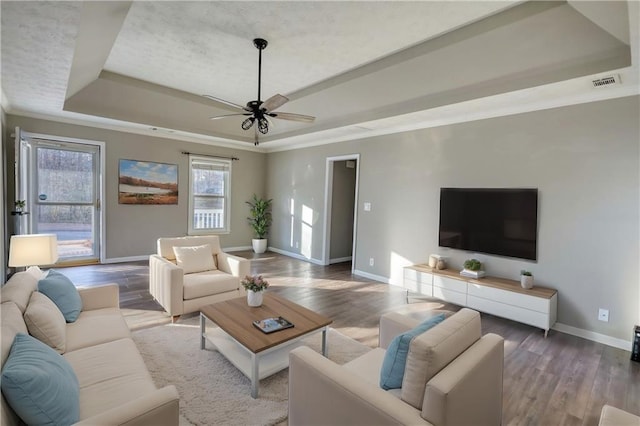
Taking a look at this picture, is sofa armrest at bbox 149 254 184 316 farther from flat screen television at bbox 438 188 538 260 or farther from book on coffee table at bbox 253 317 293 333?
flat screen television at bbox 438 188 538 260

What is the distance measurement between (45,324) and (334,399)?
179 centimetres

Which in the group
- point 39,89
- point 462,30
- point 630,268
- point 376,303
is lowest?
point 376,303

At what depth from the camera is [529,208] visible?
3762 mm

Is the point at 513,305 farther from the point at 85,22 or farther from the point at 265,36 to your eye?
the point at 85,22

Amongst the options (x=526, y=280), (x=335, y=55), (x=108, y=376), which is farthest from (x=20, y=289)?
(x=526, y=280)

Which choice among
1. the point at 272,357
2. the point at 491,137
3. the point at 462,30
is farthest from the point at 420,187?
the point at 272,357

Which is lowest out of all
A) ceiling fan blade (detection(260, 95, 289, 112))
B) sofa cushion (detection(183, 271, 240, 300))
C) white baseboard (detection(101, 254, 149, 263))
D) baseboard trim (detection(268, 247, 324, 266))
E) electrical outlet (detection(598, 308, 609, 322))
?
baseboard trim (detection(268, 247, 324, 266))

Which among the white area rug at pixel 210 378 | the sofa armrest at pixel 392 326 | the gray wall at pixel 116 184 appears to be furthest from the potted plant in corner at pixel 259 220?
→ the sofa armrest at pixel 392 326

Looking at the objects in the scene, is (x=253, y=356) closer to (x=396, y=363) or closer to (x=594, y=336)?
(x=396, y=363)

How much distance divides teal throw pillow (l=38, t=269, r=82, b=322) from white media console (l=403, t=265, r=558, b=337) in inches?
151

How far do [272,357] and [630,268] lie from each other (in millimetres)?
3636

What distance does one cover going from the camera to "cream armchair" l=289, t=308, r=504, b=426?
1305 mm

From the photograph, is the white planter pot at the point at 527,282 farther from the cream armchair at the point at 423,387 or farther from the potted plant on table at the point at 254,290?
the potted plant on table at the point at 254,290

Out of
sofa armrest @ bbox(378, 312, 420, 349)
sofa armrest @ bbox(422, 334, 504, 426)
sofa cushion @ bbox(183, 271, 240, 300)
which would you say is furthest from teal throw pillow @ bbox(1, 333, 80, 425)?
sofa cushion @ bbox(183, 271, 240, 300)
